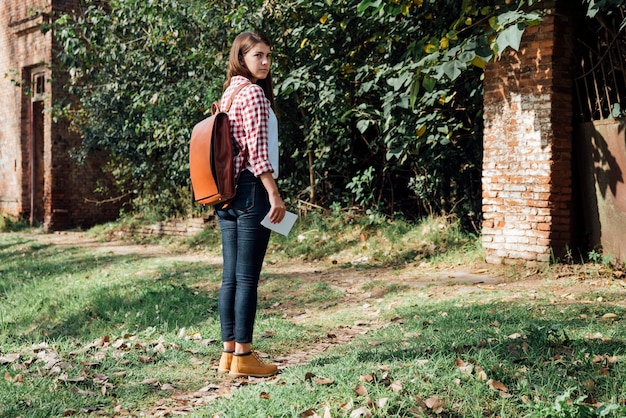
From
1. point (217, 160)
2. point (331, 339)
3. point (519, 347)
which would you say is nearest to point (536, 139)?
point (331, 339)

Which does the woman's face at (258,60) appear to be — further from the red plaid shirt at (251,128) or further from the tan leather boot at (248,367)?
the tan leather boot at (248,367)

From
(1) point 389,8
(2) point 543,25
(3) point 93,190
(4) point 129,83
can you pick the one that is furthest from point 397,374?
(3) point 93,190

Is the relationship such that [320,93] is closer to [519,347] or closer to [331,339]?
[331,339]

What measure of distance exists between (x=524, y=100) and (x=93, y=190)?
12020 millimetres

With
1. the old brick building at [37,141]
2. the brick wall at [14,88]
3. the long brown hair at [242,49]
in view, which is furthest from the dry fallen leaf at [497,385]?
the brick wall at [14,88]

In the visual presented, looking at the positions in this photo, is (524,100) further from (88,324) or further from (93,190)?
(93,190)

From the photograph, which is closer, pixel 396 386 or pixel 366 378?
pixel 396 386

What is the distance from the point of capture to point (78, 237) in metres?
14.7

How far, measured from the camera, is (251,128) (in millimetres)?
3740

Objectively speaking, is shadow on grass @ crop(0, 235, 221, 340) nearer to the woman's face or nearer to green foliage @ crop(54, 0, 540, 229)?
green foliage @ crop(54, 0, 540, 229)

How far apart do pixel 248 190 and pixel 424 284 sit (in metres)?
3.94

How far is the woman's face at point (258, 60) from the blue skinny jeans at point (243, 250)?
600 millimetres

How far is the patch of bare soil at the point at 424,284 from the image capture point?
479cm

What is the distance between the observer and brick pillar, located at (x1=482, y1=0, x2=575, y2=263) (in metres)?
7.13
